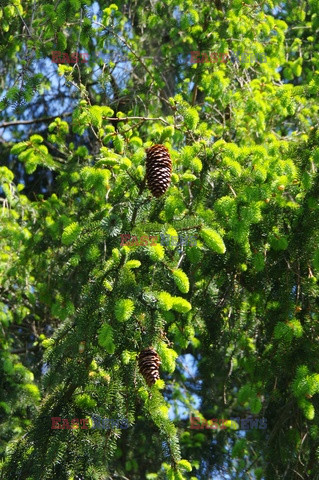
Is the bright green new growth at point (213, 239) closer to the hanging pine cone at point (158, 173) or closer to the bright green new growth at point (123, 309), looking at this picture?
the hanging pine cone at point (158, 173)

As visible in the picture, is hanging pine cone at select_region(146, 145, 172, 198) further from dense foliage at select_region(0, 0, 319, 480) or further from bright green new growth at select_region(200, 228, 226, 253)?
bright green new growth at select_region(200, 228, 226, 253)

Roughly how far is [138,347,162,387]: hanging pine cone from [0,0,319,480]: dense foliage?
63mm

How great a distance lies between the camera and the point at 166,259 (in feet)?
11.5

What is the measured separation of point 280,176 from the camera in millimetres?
4012

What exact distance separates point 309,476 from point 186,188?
74.1 inches

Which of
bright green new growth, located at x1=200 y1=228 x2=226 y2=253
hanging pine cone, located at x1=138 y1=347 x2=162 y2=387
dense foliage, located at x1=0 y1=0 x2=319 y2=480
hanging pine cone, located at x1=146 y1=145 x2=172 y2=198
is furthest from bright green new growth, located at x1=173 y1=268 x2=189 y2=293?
hanging pine cone, located at x1=146 y1=145 x2=172 y2=198

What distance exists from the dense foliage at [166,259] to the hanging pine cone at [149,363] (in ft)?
0.21

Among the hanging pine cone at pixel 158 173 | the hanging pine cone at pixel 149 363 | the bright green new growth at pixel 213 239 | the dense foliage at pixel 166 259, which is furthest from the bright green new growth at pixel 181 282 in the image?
the hanging pine cone at pixel 158 173

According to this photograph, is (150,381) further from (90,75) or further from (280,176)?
(90,75)

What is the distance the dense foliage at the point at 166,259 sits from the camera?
344cm

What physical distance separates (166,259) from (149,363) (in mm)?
491

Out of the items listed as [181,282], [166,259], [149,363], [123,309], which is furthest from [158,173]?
[149,363]

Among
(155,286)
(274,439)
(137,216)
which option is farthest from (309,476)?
(137,216)

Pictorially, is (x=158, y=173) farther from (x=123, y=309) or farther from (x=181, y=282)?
(x=123, y=309)
